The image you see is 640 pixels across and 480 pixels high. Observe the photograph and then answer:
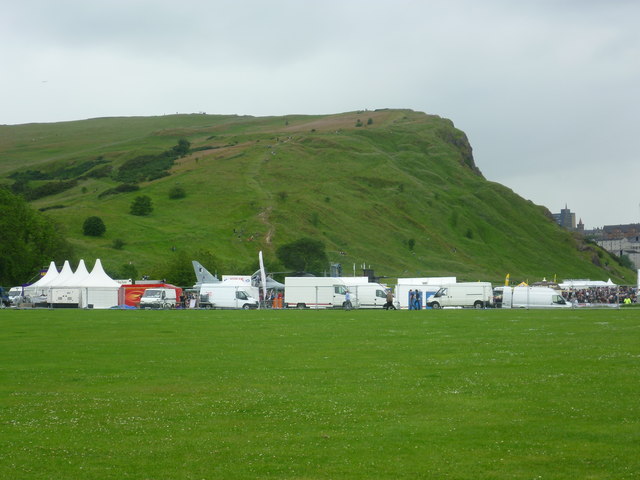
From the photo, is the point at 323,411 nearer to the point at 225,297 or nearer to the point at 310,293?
the point at 310,293

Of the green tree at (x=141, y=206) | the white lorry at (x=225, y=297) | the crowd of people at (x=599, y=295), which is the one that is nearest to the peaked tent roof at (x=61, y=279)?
the white lorry at (x=225, y=297)

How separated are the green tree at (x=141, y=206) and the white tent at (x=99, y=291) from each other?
7655 cm

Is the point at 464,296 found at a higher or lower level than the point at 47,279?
lower

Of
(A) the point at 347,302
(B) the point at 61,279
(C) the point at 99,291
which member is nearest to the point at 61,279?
(B) the point at 61,279

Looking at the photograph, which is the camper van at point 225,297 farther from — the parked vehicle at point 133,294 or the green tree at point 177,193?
the green tree at point 177,193

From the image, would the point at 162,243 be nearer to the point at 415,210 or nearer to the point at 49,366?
the point at 415,210

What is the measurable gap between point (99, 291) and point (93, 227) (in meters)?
61.6

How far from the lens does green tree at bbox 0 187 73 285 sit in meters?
89.8

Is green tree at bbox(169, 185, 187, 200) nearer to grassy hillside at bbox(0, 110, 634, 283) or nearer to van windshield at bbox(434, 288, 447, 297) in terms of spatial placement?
grassy hillside at bbox(0, 110, 634, 283)

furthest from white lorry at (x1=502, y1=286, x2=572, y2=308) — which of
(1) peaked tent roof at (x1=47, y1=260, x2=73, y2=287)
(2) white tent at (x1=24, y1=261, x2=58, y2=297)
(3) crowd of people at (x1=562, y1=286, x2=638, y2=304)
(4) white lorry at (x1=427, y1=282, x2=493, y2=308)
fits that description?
(2) white tent at (x1=24, y1=261, x2=58, y2=297)

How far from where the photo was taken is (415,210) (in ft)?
580

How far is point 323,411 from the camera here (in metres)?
14.7

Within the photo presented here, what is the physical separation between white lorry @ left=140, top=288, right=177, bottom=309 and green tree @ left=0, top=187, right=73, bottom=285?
88.8ft

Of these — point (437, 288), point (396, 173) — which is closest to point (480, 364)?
point (437, 288)
